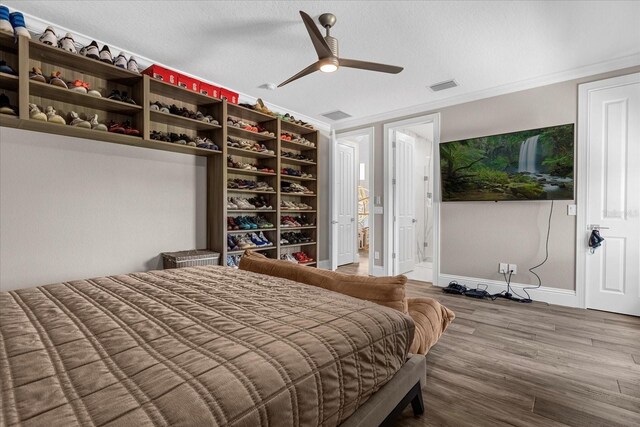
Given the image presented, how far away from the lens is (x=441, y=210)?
14.6 feet

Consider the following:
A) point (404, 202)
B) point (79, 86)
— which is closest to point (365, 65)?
point (79, 86)

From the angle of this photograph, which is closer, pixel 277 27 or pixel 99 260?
pixel 277 27

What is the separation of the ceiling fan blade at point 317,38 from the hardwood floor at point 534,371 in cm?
235

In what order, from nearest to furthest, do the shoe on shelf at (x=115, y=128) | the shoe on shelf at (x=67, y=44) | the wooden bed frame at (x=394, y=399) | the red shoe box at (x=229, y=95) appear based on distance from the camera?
1. the wooden bed frame at (x=394, y=399)
2. the shoe on shelf at (x=67, y=44)
3. the shoe on shelf at (x=115, y=128)
4. the red shoe box at (x=229, y=95)

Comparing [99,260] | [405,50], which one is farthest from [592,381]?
[99,260]

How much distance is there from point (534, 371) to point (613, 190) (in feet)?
7.96

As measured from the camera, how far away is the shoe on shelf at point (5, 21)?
2.25 metres

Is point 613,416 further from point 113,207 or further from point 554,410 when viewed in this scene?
point 113,207

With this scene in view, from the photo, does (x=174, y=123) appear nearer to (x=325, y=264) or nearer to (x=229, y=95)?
(x=229, y=95)

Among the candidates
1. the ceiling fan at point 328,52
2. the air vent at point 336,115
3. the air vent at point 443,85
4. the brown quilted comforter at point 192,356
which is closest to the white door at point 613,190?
the air vent at point 443,85

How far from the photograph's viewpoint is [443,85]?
3855 millimetres

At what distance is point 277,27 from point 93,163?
215 centimetres

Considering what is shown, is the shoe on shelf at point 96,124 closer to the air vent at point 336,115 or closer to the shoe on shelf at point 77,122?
the shoe on shelf at point 77,122

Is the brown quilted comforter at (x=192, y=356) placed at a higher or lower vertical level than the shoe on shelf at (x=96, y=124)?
lower
